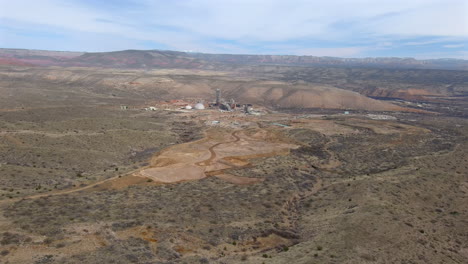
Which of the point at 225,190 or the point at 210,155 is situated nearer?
the point at 225,190

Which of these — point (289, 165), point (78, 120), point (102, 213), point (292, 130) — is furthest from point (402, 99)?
point (102, 213)

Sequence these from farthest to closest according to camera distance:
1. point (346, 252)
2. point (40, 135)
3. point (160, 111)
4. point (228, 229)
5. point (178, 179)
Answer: point (160, 111), point (40, 135), point (178, 179), point (228, 229), point (346, 252)

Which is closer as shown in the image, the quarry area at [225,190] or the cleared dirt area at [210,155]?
the quarry area at [225,190]

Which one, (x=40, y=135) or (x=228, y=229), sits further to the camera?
(x=40, y=135)

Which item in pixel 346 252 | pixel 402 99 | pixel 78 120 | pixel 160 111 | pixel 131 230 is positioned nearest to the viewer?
pixel 346 252

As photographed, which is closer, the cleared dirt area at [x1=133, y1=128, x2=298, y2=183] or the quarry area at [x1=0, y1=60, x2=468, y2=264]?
the quarry area at [x1=0, y1=60, x2=468, y2=264]

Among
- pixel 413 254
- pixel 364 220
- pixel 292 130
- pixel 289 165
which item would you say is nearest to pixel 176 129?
pixel 292 130

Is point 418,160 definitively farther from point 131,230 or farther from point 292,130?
point 131,230
